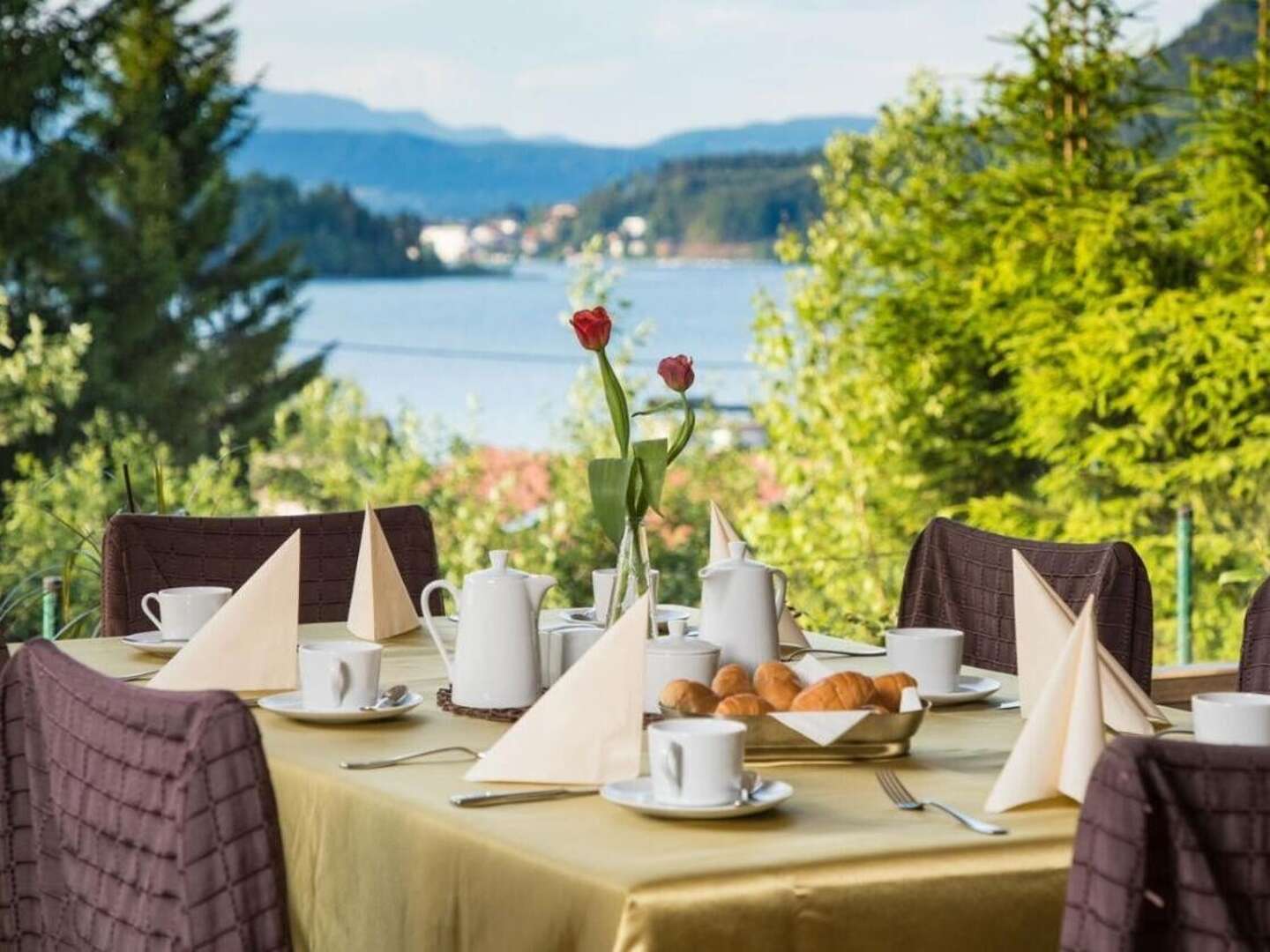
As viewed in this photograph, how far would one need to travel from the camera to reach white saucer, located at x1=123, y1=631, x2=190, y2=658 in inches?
96.0

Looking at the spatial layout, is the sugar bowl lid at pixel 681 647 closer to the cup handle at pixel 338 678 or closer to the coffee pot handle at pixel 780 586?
the coffee pot handle at pixel 780 586

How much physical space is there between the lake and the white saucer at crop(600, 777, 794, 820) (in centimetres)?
903

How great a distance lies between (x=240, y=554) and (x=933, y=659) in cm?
135

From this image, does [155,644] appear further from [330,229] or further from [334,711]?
[330,229]

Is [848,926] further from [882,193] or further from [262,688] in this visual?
[882,193]

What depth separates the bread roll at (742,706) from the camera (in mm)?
1778

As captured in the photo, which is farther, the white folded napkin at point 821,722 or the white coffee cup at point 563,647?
the white coffee cup at point 563,647

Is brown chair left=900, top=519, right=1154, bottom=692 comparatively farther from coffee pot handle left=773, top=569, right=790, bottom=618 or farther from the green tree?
the green tree

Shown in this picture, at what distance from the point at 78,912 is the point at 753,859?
562mm

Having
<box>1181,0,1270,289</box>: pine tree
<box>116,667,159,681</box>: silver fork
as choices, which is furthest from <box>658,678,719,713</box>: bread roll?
<box>1181,0,1270,289</box>: pine tree

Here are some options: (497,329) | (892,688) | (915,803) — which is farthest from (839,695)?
(497,329)

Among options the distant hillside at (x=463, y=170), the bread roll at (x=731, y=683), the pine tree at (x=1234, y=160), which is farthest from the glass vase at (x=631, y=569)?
the distant hillside at (x=463, y=170)

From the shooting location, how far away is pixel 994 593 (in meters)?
2.73

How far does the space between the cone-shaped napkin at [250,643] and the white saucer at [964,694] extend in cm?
72
